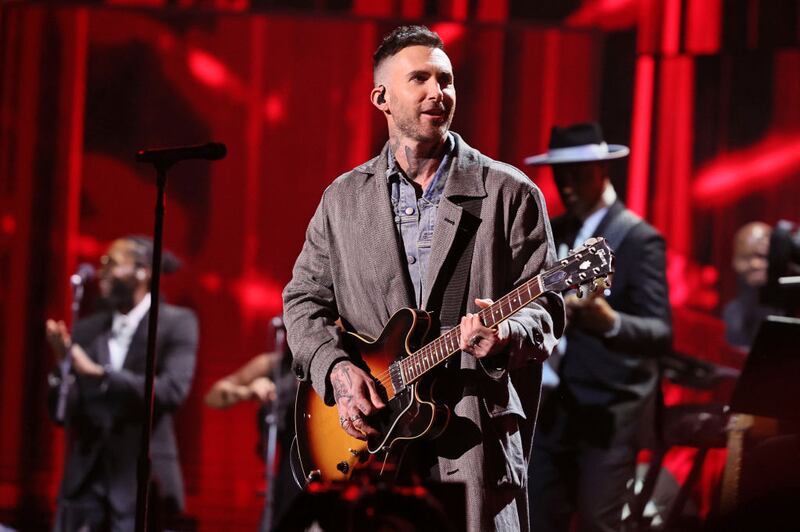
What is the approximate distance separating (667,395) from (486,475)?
5176 millimetres

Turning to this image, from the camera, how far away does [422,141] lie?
3260 mm

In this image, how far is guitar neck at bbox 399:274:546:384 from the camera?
2.89 m

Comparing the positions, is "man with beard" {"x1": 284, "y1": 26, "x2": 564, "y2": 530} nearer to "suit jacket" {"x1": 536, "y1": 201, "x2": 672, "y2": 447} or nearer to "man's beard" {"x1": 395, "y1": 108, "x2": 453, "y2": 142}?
"man's beard" {"x1": 395, "y1": 108, "x2": 453, "y2": 142}

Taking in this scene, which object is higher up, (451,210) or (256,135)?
(256,135)

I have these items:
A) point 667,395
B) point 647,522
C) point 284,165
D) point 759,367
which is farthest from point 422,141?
point 667,395

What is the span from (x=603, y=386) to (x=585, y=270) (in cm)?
→ 238

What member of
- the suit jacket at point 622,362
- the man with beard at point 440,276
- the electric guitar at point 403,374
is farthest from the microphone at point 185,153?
the suit jacket at point 622,362

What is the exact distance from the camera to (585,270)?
9.35 ft

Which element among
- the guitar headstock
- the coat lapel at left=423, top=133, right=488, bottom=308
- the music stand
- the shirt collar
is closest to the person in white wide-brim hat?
the shirt collar

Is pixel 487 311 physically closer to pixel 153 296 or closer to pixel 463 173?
pixel 463 173

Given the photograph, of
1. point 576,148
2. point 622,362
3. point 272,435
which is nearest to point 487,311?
point 622,362

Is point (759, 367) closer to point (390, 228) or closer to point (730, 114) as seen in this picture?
point (390, 228)

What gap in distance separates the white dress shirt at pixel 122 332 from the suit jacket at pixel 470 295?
3.87 m

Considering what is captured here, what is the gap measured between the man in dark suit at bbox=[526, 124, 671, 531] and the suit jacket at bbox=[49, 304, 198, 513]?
2.79 meters
